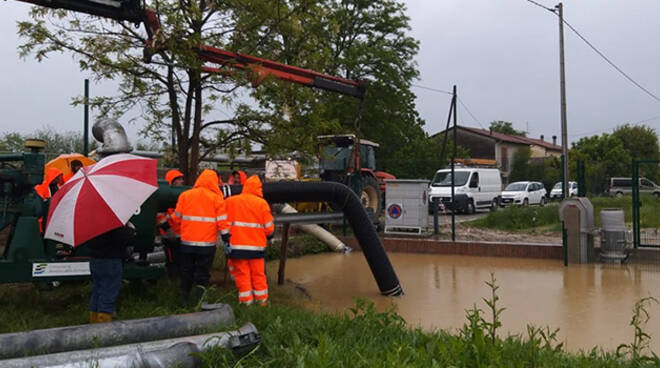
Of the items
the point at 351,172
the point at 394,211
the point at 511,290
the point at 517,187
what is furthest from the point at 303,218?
the point at 517,187

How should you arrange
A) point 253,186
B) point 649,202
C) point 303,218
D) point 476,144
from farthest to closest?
point 476,144 < point 649,202 < point 303,218 < point 253,186

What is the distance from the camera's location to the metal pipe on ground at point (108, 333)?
4164mm

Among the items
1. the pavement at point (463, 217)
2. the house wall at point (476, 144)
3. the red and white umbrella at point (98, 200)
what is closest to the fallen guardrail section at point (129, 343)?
the red and white umbrella at point (98, 200)

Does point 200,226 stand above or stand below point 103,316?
above

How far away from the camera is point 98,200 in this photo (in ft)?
16.7

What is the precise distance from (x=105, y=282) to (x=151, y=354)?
5.89 ft

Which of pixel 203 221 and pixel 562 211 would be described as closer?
pixel 203 221

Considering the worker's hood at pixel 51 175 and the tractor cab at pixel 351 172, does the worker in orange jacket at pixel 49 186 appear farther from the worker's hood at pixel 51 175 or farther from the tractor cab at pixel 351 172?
the tractor cab at pixel 351 172

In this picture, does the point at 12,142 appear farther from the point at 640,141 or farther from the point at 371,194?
the point at 640,141

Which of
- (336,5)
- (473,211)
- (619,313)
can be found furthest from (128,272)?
(336,5)

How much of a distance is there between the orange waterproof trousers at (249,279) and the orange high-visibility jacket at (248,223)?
0.39ft

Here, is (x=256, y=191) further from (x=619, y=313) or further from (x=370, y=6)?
(x=370, y=6)

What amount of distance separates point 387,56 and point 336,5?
4478mm

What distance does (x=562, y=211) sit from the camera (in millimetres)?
11602
